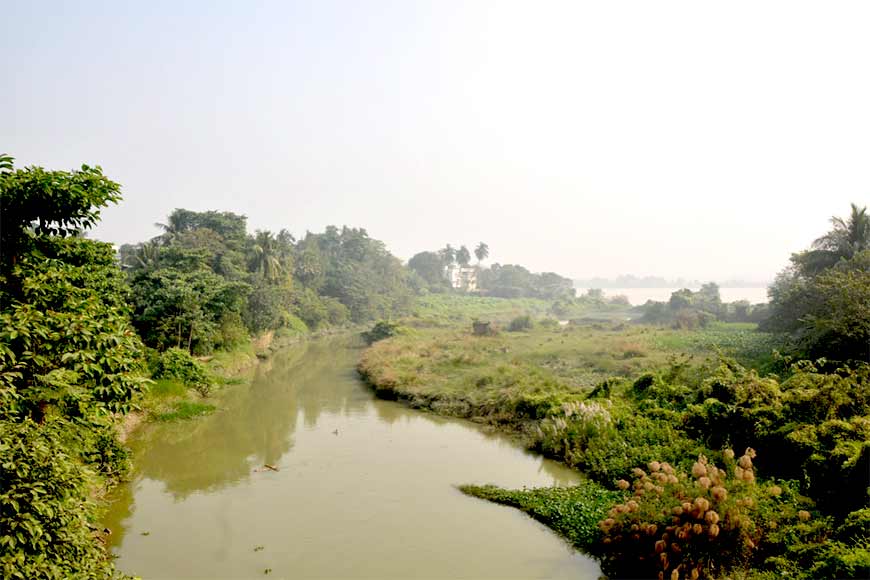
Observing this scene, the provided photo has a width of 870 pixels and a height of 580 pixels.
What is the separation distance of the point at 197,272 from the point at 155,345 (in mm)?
3837

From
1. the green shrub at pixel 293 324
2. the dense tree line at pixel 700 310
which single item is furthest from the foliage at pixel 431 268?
the green shrub at pixel 293 324

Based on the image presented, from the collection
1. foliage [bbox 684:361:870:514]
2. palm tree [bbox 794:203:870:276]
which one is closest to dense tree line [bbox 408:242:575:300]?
palm tree [bbox 794:203:870:276]

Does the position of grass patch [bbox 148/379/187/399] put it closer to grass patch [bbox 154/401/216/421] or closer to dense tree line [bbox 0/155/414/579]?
grass patch [bbox 154/401/216/421]

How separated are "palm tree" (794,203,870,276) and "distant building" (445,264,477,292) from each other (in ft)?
267

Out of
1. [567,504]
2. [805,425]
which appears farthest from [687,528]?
[805,425]

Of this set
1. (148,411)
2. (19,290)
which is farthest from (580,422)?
(148,411)

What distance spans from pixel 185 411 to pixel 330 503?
977 centimetres

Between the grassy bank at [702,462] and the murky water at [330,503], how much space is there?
2.80 feet

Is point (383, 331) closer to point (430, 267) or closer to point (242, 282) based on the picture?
point (242, 282)

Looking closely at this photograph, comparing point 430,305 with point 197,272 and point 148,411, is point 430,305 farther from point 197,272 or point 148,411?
point 148,411

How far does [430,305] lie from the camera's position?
7750 centimetres

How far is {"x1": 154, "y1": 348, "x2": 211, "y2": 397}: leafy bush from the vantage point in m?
18.4

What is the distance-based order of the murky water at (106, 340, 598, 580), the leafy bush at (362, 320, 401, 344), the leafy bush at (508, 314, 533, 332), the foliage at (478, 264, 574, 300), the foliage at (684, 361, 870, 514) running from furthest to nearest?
the foliage at (478, 264, 574, 300), the leafy bush at (508, 314, 533, 332), the leafy bush at (362, 320, 401, 344), the murky water at (106, 340, 598, 580), the foliage at (684, 361, 870, 514)

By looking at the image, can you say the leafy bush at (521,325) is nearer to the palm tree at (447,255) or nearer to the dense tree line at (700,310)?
the dense tree line at (700,310)
